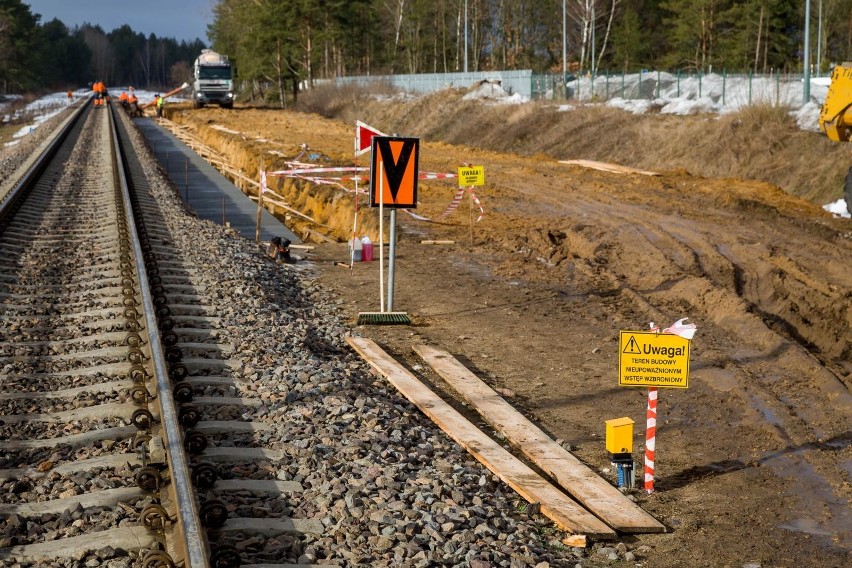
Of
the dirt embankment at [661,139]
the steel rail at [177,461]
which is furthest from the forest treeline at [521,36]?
the steel rail at [177,461]

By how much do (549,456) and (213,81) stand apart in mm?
65990

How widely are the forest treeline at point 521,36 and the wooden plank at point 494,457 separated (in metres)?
41.6

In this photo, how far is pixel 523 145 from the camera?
126 ft

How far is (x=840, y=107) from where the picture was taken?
20.1 metres

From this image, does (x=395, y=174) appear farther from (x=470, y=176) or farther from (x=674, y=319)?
(x=470, y=176)

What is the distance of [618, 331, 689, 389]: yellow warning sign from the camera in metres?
7.00

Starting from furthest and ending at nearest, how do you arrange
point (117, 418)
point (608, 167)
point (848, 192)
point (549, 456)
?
point (608, 167) < point (848, 192) < point (549, 456) < point (117, 418)

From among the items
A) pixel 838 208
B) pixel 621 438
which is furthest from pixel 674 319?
pixel 838 208

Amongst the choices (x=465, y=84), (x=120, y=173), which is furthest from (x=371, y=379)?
(x=465, y=84)

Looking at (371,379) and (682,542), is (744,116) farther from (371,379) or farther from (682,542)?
(682,542)

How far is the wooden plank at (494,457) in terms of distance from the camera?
6.16 m

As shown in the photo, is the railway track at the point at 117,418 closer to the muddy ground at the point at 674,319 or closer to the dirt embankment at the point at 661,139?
the muddy ground at the point at 674,319

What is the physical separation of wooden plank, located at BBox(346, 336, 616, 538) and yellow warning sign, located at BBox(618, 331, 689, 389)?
94cm

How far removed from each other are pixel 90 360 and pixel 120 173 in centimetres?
1874
